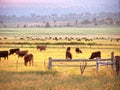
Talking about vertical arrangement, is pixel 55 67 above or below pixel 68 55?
below

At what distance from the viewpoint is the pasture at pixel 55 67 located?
580 centimetres

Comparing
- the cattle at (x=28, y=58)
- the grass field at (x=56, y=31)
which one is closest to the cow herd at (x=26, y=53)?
the cattle at (x=28, y=58)

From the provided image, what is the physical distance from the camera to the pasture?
19.0 feet

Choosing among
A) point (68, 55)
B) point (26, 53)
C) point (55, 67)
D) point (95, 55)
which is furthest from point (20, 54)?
point (95, 55)

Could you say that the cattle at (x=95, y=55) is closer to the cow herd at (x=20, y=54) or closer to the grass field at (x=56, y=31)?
the grass field at (x=56, y=31)

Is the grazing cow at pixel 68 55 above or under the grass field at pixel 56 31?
under

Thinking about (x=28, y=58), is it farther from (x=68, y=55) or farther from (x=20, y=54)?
(x=68, y=55)

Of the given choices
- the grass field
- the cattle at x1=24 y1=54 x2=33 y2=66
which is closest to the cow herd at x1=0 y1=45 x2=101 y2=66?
the cattle at x1=24 y1=54 x2=33 y2=66

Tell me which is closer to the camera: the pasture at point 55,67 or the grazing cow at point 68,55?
the pasture at point 55,67

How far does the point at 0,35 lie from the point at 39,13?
50 cm

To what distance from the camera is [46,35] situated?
19.4 feet

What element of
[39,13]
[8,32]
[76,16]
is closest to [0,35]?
[8,32]

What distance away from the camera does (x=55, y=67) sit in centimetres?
592

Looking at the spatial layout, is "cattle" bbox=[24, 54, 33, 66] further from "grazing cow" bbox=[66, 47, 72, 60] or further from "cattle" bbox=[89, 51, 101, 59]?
"cattle" bbox=[89, 51, 101, 59]
